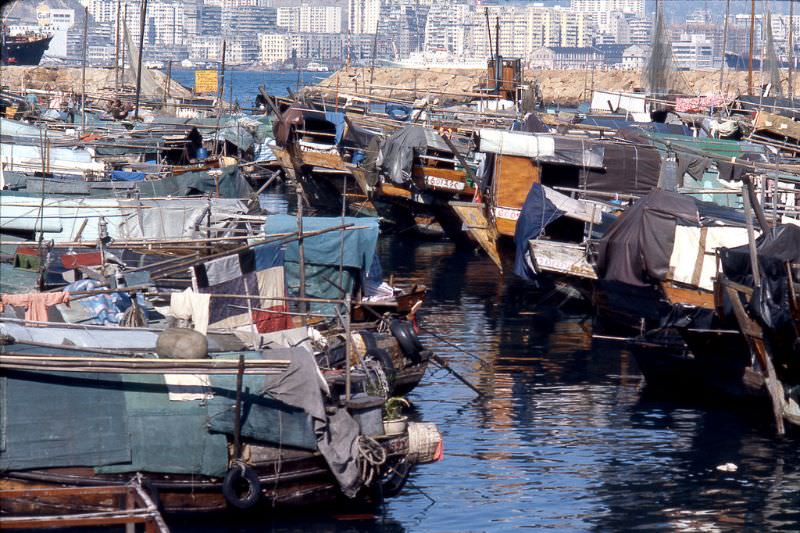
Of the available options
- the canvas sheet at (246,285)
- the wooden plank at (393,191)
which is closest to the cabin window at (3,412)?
the canvas sheet at (246,285)

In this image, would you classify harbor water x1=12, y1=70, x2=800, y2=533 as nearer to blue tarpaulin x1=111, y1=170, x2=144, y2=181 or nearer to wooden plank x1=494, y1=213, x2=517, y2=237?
wooden plank x1=494, y1=213, x2=517, y2=237

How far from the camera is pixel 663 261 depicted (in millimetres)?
23766

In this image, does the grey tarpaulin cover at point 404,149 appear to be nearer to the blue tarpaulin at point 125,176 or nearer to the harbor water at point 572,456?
the blue tarpaulin at point 125,176

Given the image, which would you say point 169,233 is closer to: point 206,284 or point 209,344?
point 206,284

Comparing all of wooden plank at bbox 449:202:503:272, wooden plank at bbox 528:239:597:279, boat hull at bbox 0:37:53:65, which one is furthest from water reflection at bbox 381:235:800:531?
boat hull at bbox 0:37:53:65

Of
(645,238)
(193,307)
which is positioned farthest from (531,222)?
(193,307)

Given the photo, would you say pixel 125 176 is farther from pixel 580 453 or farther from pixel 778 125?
pixel 778 125

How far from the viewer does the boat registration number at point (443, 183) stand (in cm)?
3578

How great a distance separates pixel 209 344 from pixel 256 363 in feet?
5.28

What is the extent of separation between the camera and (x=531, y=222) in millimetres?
27312

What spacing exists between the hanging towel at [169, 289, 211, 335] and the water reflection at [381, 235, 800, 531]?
354 centimetres

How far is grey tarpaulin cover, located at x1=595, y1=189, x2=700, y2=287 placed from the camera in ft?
78.0

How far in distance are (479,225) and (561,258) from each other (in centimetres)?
564

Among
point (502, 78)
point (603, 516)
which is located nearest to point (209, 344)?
point (603, 516)
